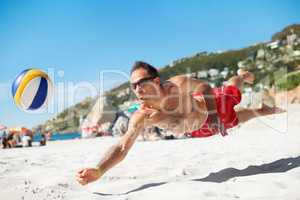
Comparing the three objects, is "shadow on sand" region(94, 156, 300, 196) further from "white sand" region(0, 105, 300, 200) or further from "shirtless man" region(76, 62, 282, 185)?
"shirtless man" region(76, 62, 282, 185)

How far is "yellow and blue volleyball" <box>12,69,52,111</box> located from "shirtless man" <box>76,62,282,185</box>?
426 cm

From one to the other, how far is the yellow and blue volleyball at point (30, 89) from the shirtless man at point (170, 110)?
426 cm

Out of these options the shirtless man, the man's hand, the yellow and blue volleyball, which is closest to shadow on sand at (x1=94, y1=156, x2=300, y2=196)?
the man's hand

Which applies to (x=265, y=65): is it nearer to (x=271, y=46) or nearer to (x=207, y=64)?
(x=271, y=46)

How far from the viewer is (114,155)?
9.66ft

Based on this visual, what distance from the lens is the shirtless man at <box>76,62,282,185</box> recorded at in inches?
117

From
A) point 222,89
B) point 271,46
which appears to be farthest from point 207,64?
point 222,89

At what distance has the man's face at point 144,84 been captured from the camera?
3.10 meters

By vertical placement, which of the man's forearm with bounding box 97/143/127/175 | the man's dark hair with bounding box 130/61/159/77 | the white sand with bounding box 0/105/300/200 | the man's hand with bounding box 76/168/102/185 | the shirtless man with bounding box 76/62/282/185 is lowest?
the white sand with bounding box 0/105/300/200

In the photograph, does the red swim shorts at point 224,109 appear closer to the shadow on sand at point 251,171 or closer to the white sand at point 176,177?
the white sand at point 176,177

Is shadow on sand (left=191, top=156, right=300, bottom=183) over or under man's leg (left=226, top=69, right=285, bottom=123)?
under

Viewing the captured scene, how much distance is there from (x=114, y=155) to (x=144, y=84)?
0.68 meters

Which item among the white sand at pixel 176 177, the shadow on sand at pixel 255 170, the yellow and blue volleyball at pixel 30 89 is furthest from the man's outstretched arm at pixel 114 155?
the yellow and blue volleyball at pixel 30 89

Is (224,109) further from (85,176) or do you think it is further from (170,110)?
(85,176)
